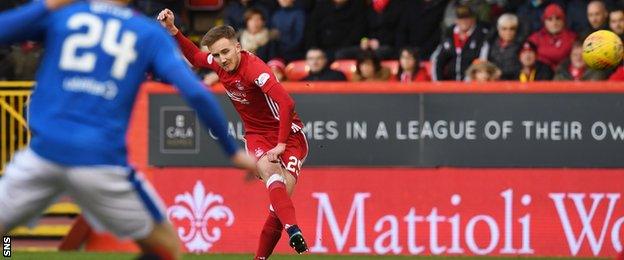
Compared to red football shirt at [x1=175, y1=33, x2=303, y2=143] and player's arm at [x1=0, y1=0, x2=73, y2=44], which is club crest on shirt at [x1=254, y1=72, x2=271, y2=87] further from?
player's arm at [x1=0, y1=0, x2=73, y2=44]

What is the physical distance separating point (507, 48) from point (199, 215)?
3692mm

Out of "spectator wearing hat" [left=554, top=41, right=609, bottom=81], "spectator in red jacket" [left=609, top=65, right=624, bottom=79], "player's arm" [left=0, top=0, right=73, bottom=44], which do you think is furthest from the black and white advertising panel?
"player's arm" [left=0, top=0, right=73, bottom=44]

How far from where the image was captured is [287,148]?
38.3 feet

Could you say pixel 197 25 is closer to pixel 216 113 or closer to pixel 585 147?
pixel 585 147

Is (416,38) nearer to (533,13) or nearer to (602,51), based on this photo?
(533,13)

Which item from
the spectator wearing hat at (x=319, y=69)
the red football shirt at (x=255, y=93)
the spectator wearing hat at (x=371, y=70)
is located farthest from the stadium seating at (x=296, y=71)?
the red football shirt at (x=255, y=93)

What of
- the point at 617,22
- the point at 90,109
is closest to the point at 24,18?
the point at 90,109

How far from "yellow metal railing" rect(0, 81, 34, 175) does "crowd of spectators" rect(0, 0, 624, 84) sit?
0.85 metres

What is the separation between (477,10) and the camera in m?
16.5

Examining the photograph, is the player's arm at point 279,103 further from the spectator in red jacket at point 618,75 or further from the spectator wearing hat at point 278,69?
the spectator in red jacket at point 618,75

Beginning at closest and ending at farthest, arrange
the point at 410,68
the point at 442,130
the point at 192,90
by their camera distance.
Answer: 1. the point at 192,90
2. the point at 442,130
3. the point at 410,68

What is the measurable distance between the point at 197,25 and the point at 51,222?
4.87 metres

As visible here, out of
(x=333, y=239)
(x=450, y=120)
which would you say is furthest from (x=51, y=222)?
(x=450, y=120)

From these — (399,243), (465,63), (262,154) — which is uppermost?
(465,63)
